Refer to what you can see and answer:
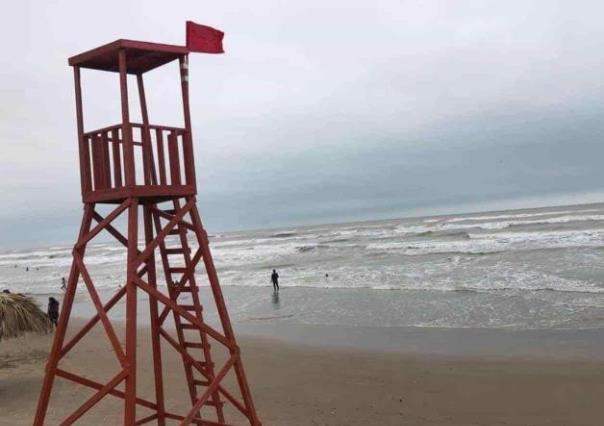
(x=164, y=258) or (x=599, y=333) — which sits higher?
(x=164, y=258)

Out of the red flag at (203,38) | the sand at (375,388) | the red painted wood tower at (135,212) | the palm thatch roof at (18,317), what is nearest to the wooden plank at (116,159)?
the red painted wood tower at (135,212)

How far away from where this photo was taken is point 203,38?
5.84m

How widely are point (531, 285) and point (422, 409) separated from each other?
15.0 meters

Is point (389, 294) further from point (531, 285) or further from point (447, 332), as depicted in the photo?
point (447, 332)

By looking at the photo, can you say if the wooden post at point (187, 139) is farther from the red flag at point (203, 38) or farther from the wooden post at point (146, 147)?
the wooden post at point (146, 147)

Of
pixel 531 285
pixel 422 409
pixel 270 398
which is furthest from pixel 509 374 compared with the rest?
pixel 531 285

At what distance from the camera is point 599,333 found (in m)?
14.6

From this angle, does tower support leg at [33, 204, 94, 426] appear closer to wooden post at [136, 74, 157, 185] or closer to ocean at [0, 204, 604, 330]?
wooden post at [136, 74, 157, 185]

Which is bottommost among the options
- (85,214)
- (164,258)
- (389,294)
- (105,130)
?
(389,294)

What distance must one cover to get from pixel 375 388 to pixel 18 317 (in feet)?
24.3

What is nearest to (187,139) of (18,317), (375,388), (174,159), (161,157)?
(174,159)

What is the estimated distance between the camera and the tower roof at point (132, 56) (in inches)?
206

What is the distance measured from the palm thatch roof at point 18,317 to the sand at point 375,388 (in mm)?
1290

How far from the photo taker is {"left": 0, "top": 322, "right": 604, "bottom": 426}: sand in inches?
370
